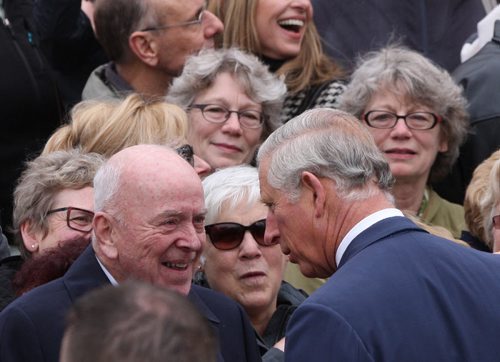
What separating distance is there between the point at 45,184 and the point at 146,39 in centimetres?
162

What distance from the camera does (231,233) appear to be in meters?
5.05

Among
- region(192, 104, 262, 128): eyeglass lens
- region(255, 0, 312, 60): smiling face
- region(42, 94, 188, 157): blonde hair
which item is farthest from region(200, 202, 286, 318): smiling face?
region(255, 0, 312, 60): smiling face

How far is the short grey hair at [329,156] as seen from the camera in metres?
3.87

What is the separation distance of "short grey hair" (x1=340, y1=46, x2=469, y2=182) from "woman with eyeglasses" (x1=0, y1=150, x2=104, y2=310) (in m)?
1.82

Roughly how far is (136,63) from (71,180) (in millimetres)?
1609

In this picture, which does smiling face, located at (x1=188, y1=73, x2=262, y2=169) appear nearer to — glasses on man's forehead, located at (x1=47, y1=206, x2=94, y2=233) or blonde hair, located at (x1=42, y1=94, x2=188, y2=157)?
blonde hair, located at (x1=42, y1=94, x2=188, y2=157)

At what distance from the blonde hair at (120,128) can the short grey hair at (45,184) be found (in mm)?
267

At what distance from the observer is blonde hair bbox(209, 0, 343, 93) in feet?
21.3

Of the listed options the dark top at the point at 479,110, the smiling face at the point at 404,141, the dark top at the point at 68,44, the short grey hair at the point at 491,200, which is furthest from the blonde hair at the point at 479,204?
the dark top at the point at 68,44

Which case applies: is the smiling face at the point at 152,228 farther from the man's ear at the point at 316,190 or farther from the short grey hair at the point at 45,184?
the short grey hair at the point at 45,184

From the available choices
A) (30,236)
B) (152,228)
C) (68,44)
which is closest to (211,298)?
(152,228)

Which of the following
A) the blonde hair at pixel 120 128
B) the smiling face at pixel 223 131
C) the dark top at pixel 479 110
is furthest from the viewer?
the dark top at pixel 479 110

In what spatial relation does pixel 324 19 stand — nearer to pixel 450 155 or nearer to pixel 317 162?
pixel 450 155

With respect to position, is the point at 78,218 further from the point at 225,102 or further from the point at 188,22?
the point at 188,22
